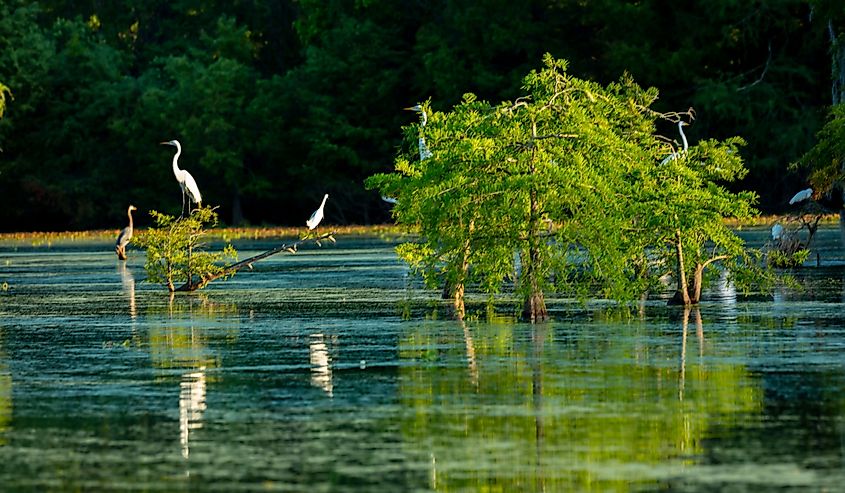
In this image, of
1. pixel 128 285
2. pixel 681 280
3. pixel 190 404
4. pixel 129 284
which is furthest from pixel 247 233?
pixel 190 404

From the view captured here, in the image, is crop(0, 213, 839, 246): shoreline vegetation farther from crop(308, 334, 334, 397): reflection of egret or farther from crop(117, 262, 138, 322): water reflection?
crop(308, 334, 334, 397): reflection of egret

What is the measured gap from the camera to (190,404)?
566 inches

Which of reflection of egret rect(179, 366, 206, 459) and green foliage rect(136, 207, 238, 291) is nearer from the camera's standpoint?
reflection of egret rect(179, 366, 206, 459)

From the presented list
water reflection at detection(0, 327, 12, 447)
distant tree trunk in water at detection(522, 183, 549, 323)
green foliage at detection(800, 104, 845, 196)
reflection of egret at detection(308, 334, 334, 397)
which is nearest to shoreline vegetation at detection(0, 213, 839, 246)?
green foliage at detection(800, 104, 845, 196)

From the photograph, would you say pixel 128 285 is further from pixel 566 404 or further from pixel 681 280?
pixel 566 404

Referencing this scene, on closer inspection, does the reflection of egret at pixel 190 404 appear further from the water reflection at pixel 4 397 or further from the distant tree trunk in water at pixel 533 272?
the distant tree trunk in water at pixel 533 272

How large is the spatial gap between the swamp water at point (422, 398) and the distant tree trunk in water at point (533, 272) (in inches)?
18.9

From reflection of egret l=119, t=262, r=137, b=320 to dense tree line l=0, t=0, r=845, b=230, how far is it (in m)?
27.4

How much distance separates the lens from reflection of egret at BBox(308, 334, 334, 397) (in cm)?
1559

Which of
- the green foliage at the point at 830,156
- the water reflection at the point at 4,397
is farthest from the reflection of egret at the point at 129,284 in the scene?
the green foliage at the point at 830,156

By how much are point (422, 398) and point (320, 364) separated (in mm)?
2849

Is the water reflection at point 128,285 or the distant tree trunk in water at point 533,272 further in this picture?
the water reflection at point 128,285

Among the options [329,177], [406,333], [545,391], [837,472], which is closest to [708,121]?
[329,177]

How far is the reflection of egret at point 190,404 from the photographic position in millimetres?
12764
